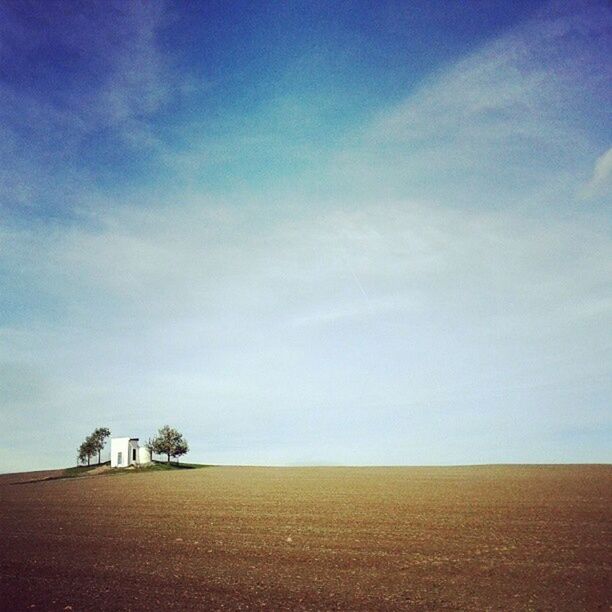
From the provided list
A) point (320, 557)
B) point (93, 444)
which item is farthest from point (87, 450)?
point (320, 557)

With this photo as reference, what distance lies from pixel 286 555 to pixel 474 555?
20.2 ft

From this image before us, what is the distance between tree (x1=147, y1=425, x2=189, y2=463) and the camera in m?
104

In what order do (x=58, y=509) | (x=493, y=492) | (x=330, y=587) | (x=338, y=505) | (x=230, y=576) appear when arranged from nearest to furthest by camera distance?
(x=330, y=587)
(x=230, y=576)
(x=338, y=505)
(x=58, y=509)
(x=493, y=492)

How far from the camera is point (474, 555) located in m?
15.9

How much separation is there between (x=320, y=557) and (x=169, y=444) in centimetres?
9550

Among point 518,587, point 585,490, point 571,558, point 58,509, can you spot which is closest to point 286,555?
point 518,587

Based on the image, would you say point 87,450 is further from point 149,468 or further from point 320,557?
point 320,557

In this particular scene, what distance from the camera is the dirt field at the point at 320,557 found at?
40.0 feet

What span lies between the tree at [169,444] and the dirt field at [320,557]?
77.2m

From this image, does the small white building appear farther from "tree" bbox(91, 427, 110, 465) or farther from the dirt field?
the dirt field

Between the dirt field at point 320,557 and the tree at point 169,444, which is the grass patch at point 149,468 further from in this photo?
the dirt field at point 320,557

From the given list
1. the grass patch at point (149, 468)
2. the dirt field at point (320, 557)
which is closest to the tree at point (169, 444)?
the grass patch at point (149, 468)

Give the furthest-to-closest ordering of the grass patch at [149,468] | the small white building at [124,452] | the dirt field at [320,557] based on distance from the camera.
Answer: the small white building at [124,452] → the grass patch at [149,468] → the dirt field at [320,557]

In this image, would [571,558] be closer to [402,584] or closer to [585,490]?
[402,584]
